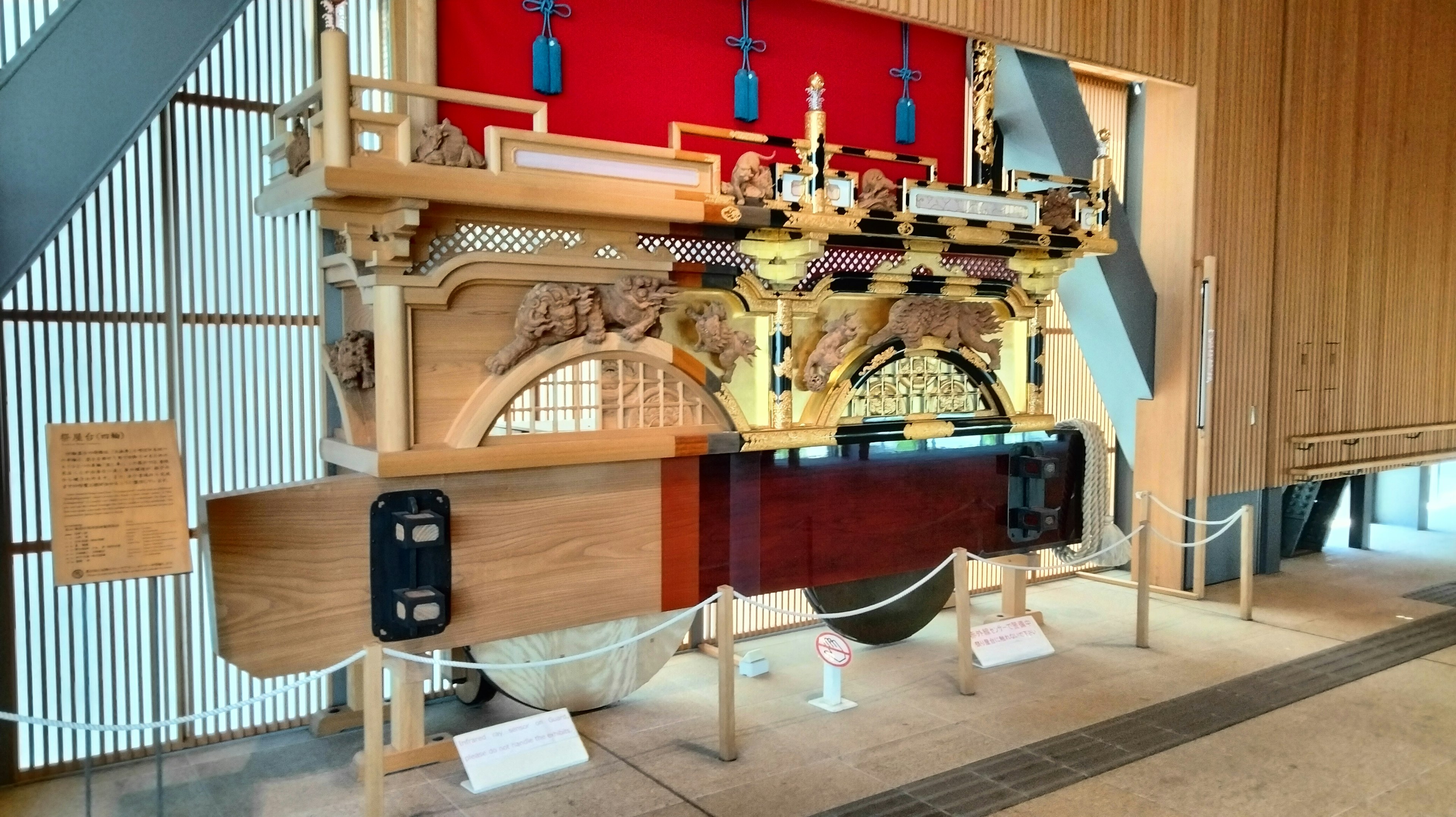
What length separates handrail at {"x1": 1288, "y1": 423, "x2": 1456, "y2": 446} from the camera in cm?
927

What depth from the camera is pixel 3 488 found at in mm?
4688

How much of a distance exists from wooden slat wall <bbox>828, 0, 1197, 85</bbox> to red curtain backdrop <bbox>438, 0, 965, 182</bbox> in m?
0.64

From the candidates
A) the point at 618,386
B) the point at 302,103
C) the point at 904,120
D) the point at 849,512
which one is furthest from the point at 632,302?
the point at 904,120

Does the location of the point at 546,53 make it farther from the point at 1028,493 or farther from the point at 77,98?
the point at 1028,493

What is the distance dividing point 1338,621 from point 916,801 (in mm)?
4812

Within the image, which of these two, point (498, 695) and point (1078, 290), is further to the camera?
point (1078, 290)

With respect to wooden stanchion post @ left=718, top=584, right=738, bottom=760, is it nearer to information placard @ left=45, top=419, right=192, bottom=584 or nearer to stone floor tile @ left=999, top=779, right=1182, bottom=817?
stone floor tile @ left=999, top=779, right=1182, bottom=817

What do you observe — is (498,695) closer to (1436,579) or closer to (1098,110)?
(1098,110)

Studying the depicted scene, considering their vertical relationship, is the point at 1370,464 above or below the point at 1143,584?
above

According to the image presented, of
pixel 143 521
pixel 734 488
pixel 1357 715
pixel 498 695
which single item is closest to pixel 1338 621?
pixel 1357 715

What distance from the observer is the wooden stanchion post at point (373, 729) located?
13.6 ft

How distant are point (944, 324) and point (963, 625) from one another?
1739mm

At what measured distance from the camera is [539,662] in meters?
4.86

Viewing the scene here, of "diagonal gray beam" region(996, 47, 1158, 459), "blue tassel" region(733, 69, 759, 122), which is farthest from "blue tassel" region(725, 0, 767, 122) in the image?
"diagonal gray beam" region(996, 47, 1158, 459)
